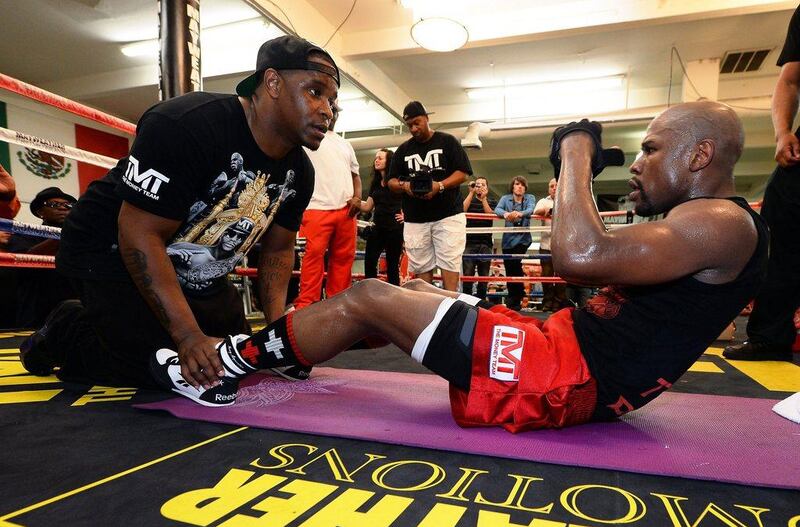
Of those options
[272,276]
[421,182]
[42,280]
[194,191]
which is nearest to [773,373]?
[272,276]

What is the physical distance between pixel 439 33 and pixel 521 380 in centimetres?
463

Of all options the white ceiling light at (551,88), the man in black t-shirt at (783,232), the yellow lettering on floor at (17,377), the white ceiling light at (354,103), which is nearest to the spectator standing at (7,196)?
the yellow lettering on floor at (17,377)

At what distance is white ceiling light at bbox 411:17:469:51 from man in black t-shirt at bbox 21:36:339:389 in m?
3.69

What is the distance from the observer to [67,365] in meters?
1.67

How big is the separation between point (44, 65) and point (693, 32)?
30.8 feet

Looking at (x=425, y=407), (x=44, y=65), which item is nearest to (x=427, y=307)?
(x=425, y=407)

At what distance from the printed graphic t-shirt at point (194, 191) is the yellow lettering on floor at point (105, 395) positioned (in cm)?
38

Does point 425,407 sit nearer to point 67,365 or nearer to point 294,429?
point 294,429

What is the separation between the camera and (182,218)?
1.45m

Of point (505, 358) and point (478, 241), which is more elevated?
point (478, 241)

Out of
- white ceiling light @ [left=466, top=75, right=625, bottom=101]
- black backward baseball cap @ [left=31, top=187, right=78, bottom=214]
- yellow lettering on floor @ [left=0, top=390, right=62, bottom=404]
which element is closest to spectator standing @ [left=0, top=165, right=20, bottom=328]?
black backward baseball cap @ [left=31, top=187, right=78, bottom=214]

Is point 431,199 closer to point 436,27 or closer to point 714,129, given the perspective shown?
point 436,27

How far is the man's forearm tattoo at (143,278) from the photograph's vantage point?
1382 mm

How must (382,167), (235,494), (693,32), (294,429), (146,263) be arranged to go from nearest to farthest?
(235,494)
(294,429)
(146,263)
(382,167)
(693,32)
